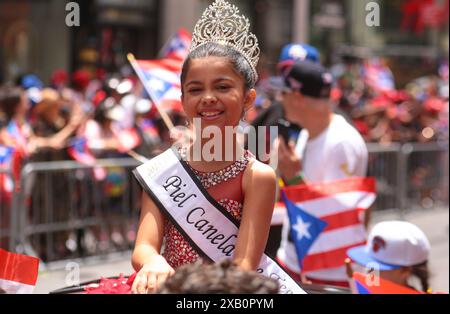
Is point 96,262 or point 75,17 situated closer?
point 75,17

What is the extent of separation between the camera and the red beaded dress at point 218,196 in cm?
248

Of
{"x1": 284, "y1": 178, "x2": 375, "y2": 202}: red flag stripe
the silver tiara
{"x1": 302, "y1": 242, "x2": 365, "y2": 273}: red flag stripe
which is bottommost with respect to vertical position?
{"x1": 302, "y1": 242, "x2": 365, "y2": 273}: red flag stripe

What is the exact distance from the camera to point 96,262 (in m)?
7.85

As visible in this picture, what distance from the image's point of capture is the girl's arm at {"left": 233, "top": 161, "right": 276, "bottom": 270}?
2357 mm

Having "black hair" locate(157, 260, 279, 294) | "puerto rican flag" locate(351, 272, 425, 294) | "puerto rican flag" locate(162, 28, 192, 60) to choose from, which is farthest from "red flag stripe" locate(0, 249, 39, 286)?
"puerto rican flag" locate(162, 28, 192, 60)

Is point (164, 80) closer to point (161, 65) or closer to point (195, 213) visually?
point (161, 65)

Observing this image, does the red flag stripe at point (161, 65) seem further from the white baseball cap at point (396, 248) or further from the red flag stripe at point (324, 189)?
the white baseball cap at point (396, 248)

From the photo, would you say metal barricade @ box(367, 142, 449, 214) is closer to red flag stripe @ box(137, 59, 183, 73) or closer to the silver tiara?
red flag stripe @ box(137, 59, 183, 73)

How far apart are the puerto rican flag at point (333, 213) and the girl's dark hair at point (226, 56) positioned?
77.5 inches

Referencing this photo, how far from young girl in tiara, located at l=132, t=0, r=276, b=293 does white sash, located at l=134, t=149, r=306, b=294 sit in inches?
1.0

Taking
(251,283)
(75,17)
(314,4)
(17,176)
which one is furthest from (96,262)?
(314,4)

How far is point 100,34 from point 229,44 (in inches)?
544

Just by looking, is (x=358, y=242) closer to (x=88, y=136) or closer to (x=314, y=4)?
(x=88, y=136)

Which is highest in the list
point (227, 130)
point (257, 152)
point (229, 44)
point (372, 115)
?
point (229, 44)
